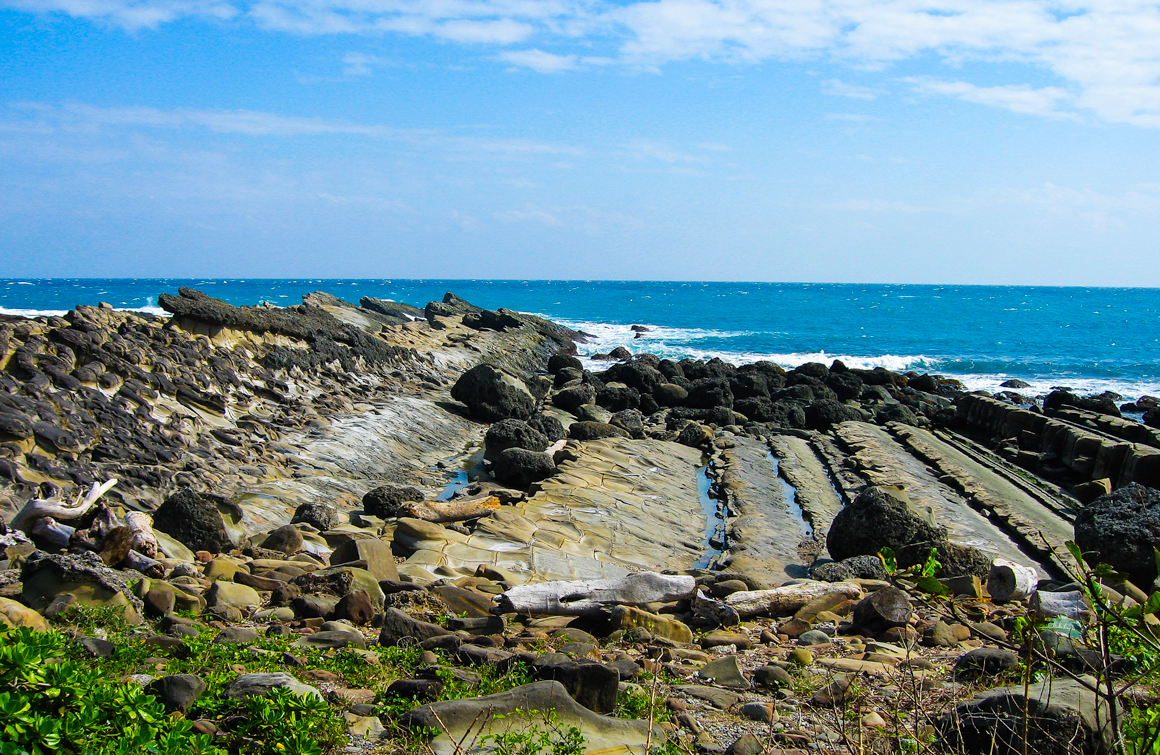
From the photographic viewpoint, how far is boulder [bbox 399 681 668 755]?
4168mm

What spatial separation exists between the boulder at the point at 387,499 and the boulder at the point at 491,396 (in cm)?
881

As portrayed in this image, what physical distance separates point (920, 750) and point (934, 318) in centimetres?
8158

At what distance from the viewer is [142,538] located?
757 centimetres

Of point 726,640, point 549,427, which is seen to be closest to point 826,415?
point 549,427

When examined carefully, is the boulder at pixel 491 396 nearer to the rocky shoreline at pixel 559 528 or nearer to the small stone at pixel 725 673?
the rocky shoreline at pixel 559 528

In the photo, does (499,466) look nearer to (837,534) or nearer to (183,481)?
(183,481)

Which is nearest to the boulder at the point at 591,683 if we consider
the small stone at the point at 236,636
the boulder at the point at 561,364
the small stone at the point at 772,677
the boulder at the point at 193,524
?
the small stone at the point at 772,677

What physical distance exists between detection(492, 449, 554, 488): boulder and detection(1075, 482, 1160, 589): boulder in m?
8.55

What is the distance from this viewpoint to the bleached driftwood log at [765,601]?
7.24 metres

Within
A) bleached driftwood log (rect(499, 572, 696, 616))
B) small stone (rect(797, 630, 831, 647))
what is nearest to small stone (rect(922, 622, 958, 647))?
small stone (rect(797, 630, 831, 647))

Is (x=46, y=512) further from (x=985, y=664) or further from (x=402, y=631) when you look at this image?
(x=985, y=664)

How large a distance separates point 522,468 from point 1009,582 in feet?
29.1

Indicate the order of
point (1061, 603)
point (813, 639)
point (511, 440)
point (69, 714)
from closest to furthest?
point (69, 714) → point (1061, 603) → point (813, 639) → point (511, 440)

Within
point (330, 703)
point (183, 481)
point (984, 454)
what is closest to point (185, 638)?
point (330, 703)
